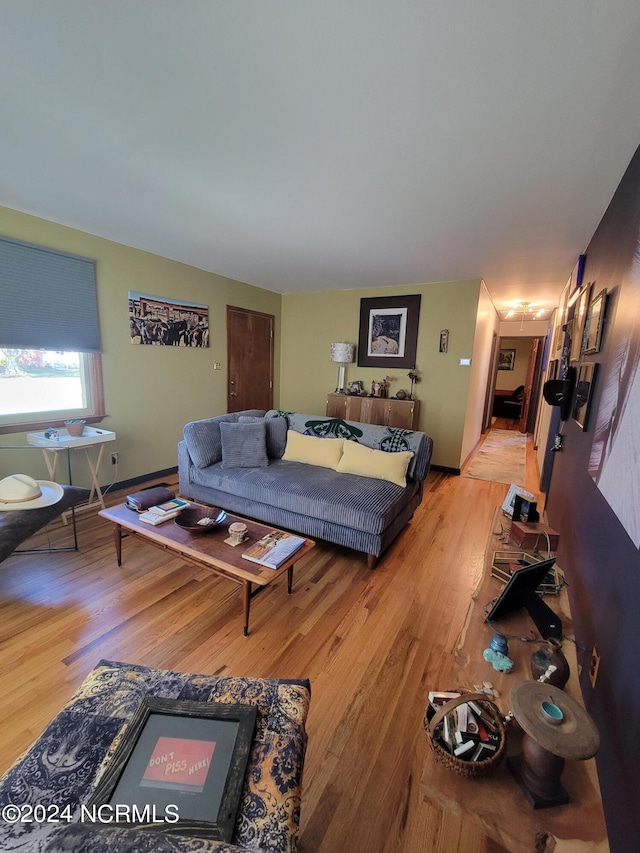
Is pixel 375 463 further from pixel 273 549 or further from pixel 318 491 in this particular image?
pixel 273 549

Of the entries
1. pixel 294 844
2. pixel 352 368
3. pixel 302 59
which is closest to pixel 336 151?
pixel 302 59

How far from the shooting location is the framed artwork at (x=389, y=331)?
15.4 feet

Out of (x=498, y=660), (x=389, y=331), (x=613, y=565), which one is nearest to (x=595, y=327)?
→ (x=613, y=565)

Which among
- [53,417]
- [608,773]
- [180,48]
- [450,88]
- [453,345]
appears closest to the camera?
[608,773]

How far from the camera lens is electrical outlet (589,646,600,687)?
1139mm

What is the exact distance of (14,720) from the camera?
1.36m

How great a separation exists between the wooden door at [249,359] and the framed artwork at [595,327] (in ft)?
12.9

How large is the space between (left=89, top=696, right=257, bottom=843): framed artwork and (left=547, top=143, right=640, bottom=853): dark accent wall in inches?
35.9

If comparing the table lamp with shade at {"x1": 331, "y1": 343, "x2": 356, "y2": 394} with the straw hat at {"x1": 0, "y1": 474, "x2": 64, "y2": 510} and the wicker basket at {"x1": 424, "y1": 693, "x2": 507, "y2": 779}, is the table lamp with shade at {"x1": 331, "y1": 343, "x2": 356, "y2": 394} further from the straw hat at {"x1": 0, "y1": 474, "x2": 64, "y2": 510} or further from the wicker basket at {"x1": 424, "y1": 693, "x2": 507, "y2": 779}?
the wicker basket at {"x1": 424, "y1": 693, "x2": 507, "y2": 779}

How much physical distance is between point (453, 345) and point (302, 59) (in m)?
3.61

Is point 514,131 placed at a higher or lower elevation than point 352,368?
higher

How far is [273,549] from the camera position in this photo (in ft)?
6.24

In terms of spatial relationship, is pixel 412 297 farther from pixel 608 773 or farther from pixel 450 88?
pixel 608 773

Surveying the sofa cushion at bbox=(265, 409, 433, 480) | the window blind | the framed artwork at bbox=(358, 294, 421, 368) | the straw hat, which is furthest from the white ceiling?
the straw hat
